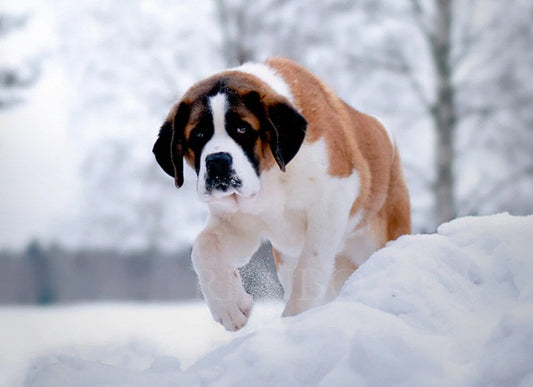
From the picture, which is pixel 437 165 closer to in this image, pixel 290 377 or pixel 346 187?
pixel 346 187

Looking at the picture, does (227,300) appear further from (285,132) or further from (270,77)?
(270,77)

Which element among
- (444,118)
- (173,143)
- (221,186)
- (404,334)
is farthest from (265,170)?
(444,118)

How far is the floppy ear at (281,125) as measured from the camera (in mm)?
3219

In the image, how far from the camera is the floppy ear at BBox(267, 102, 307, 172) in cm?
321

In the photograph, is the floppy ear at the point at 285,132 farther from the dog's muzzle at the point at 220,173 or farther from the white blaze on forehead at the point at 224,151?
the dog's muzzle at the point at 220,173

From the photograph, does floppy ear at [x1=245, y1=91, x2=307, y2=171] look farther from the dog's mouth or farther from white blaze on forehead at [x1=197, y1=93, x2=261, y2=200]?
the dog's mouth

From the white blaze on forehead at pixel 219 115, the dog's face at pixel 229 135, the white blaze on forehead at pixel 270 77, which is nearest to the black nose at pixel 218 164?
the dog's face at pixel 229 135

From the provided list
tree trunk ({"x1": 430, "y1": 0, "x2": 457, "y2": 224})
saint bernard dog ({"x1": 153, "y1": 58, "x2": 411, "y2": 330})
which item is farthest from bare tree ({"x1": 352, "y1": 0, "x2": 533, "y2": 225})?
saint bernard dog ({"x1": 153, "y1": 58, "x2": 411, "y2": 330})

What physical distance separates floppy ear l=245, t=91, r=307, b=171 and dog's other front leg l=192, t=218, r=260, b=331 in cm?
59

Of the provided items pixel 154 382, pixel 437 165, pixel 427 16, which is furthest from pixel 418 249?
pixel 427 16

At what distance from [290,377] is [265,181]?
4.45 feet

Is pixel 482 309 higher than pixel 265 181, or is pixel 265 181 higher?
pixel 265 181

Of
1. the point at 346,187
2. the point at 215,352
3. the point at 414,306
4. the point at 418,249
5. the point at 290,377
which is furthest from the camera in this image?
the point at 346,187

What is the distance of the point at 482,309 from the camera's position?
8.23 ft
